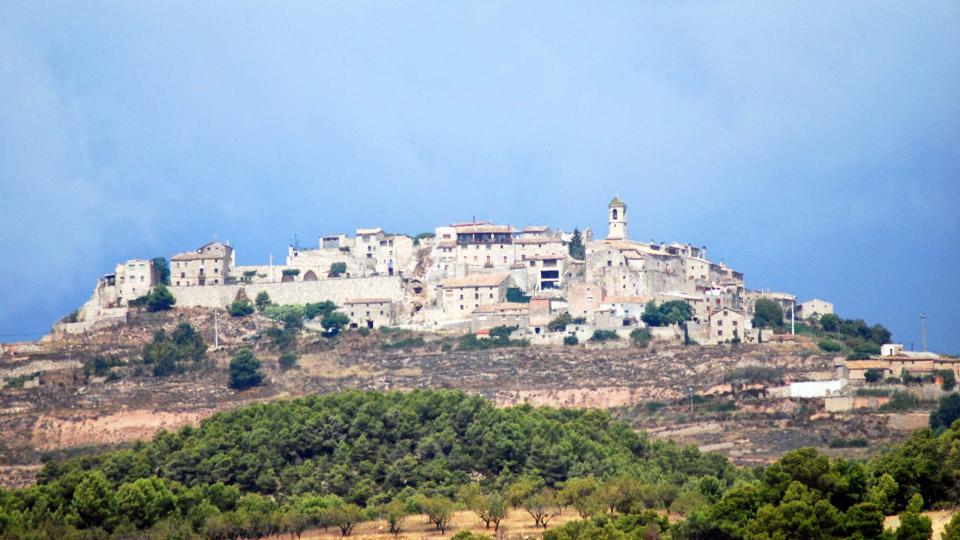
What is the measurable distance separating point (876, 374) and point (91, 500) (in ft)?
93.2

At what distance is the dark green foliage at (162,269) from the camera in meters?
75.2

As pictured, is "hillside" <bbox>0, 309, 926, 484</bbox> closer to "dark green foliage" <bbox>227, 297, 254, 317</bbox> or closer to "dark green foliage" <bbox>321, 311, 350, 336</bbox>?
"dark green foliage" <bbox>227, 297, 254, 317</bbox>

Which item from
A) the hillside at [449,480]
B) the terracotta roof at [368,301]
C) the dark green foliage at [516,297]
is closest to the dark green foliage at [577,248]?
the dark green foliage at [516,297]

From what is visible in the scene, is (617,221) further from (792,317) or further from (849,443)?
(849,443)

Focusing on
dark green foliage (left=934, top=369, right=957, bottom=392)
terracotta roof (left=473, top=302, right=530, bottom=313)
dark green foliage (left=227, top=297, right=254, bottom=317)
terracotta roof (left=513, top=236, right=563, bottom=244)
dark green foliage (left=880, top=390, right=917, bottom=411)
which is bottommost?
dark green foliage (left=880, top=390, right=917, bottom=411)

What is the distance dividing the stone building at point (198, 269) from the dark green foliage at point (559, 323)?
1420cm

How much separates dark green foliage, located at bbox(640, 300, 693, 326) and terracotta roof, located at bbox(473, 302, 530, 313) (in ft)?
15.0

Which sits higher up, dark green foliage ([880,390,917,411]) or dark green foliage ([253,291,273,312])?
dark green foliage ([253,291,273,312])

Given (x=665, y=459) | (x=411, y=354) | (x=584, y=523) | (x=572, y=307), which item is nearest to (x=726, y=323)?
(x=572, y=307)

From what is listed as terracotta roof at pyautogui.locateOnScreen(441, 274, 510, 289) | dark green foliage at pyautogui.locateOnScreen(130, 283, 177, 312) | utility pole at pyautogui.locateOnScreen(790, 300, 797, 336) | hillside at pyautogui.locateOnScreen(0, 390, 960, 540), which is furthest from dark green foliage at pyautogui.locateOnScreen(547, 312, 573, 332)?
dark green foliage at pyautogui.locateOnScreen(130, 283, 177, 312)

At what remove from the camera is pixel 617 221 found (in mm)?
77562

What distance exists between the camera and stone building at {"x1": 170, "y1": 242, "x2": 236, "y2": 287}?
7475 centimetres

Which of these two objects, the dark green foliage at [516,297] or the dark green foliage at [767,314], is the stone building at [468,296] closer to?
the dark green foliage at [516,297]

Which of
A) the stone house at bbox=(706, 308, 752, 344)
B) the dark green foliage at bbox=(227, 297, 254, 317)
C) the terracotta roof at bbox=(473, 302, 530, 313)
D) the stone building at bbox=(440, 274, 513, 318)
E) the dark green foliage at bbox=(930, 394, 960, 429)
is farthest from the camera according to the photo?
the dark green foliage at bbox=(227, 297, 254, 317)
